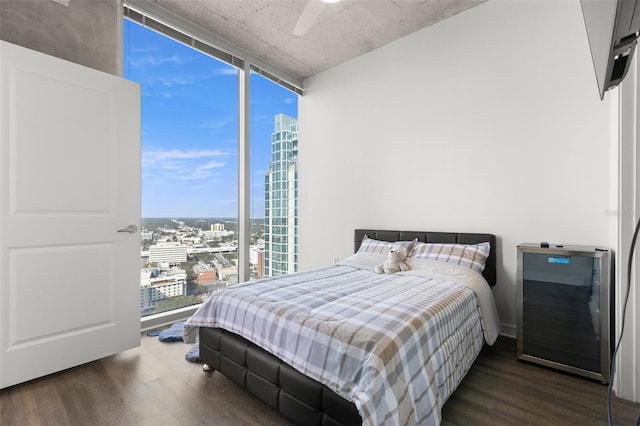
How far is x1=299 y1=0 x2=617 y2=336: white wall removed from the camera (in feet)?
8.06

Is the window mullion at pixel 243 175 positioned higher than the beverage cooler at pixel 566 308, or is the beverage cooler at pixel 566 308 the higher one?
the window mullion at pixel 243 175

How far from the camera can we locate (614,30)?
0.66m

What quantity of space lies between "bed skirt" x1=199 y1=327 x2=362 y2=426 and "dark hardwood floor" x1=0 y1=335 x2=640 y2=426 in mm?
125

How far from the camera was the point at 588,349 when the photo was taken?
6.79ft

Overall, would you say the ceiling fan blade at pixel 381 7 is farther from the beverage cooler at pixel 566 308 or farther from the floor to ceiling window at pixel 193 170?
the beverage cooler at pixel 566 308

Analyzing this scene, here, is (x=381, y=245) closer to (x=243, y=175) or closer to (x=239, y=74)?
(x=243, y=175)

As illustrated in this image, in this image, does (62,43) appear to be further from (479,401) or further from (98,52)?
(479,401)

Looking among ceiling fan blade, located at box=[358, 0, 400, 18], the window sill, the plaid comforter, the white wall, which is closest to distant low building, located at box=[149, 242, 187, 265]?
the window sill

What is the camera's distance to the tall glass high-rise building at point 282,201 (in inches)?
167

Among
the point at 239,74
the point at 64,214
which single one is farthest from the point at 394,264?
the point at 239,74

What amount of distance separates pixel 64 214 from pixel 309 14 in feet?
7.55

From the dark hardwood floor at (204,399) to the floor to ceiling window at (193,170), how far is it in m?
1.04

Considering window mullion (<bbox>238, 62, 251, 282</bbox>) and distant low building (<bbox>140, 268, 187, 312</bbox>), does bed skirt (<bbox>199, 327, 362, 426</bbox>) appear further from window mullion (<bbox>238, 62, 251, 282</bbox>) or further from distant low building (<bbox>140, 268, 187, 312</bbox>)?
window mullion (<bbox>238, 62, 251, 282</bbox>)

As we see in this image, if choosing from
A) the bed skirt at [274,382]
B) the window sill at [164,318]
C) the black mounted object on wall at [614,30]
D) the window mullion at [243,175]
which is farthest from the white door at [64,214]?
the black mounted object on wall at [614,30]
